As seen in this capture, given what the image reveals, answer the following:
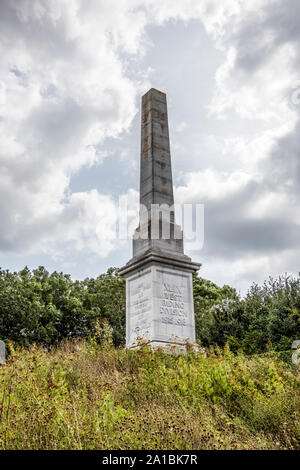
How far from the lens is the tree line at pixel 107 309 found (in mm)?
19875

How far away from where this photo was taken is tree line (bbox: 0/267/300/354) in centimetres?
1988

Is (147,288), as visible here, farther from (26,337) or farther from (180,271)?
(26,337)

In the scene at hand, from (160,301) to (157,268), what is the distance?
0.92m

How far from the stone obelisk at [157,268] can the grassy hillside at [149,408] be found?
3.35 m

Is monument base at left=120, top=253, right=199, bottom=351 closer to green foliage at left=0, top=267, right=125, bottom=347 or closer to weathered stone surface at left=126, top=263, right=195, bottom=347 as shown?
weathered stone surface at left=126, top=263, right=195, bottom=347

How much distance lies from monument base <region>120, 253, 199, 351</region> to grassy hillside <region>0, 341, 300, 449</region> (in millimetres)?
3174

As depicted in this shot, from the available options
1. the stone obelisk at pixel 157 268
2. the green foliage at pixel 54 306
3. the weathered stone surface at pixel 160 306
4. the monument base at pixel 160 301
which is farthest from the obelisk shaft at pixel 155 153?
the green foliage at pixel 54 306

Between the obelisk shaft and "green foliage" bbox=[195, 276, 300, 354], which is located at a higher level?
the obelisk shaft

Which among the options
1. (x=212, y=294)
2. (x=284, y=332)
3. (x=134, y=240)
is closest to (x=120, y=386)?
(x=134, y=240)

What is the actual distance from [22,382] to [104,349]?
3656 millimetres

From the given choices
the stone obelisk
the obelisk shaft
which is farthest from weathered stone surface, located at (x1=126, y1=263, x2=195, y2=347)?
the obelisk shaft

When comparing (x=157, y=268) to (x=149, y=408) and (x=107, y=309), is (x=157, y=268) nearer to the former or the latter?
(x=149, y=408)

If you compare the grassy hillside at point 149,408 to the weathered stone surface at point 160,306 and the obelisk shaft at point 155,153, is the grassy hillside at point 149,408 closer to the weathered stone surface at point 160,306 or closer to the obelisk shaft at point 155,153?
the weathered stone surface at point 160,306

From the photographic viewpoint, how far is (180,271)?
41.1 ft
